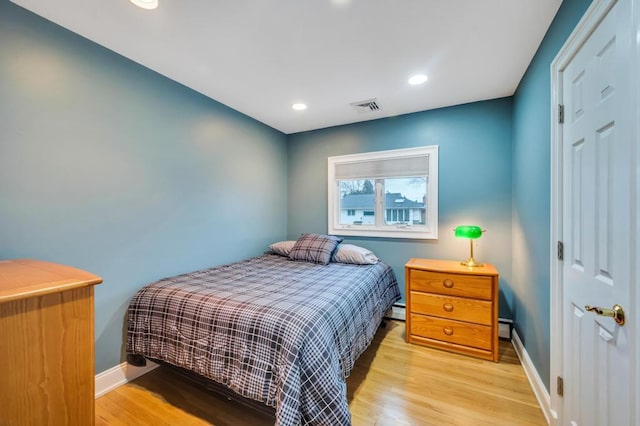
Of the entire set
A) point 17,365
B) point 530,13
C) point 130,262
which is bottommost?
point 17,365

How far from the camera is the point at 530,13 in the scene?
1507 mm

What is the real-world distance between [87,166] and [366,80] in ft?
7.45

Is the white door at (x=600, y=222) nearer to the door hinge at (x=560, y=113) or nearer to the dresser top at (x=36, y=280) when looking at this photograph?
the door hinge at (x=560, y=113)

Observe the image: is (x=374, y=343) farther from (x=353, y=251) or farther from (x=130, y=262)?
(x=130, y=262)

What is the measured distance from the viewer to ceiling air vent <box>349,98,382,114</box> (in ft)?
8.97

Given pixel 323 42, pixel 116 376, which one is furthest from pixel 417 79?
pixel 116 376

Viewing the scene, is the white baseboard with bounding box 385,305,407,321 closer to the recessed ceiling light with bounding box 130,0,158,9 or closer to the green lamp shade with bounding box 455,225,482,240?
the green lamp shade with bounding box 455,225,482,240

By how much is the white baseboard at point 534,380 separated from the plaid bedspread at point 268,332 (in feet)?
3.68

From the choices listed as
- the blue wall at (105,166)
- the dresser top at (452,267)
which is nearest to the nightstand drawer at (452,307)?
the dresser top at (452,267)

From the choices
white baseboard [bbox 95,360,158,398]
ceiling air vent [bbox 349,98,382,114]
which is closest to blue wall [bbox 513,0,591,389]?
ceiling air vent [bbox 349,98,382,114]

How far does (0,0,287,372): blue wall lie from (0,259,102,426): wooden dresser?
0.61 metres

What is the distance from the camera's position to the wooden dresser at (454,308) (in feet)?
7.27

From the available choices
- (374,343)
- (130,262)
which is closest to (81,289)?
(130,262)

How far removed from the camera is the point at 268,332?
1.38 m
